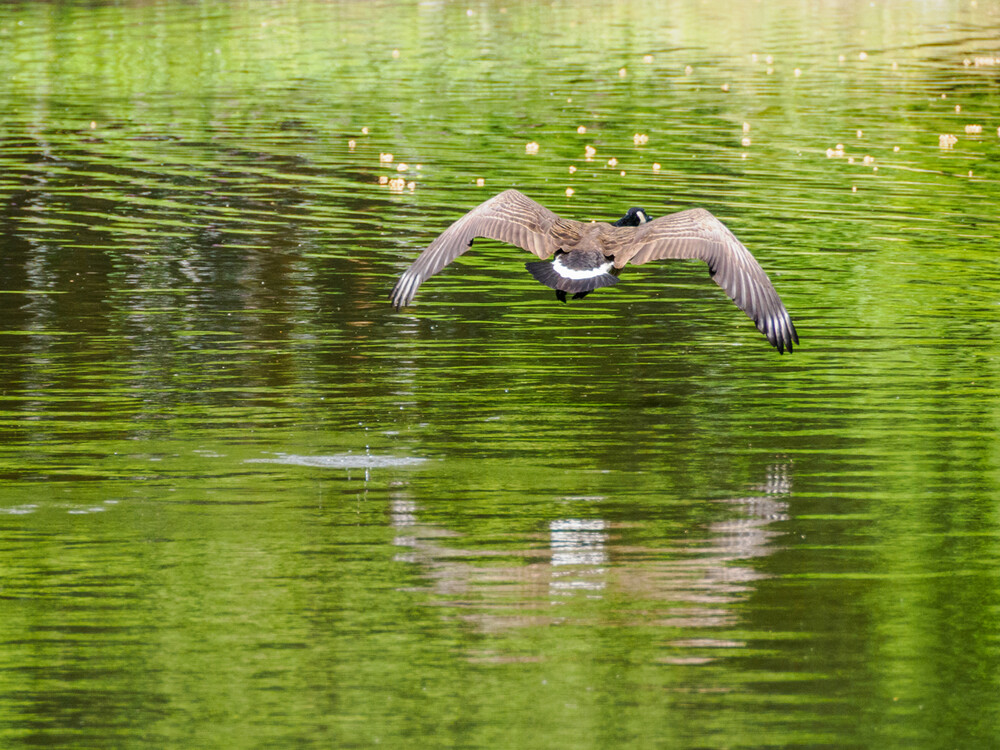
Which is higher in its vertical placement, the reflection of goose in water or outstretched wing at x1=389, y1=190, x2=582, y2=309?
outstretched wing at x1=389, y1=190, x2=582, y2=309

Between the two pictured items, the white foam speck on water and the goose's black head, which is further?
the goose's black head

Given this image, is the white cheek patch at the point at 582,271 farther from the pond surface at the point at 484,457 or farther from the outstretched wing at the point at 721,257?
the pond surface at the point at 484,457

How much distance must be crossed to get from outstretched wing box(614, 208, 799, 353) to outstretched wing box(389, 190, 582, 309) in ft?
1.83

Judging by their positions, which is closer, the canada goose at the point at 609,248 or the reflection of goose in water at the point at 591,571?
the reflection of goose in water at the point at 591,571

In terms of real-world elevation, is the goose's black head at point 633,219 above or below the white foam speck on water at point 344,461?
above

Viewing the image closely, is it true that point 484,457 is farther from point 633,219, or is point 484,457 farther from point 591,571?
point 633,219

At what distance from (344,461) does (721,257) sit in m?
2.87

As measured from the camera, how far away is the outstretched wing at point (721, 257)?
433 inches

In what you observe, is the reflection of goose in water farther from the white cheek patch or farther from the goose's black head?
the goose's black head

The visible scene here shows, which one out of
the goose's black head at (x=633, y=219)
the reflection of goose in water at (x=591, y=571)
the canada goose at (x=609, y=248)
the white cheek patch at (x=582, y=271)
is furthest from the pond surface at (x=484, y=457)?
the goose's black head at (x=633, y=219)

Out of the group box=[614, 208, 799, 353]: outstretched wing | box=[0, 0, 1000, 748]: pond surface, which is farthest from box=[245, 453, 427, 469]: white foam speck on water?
box=[614, 208, 799, 353]: outstretched wing

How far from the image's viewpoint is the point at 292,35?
159 ft

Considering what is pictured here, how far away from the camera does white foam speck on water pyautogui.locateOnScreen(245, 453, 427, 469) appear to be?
422 inches

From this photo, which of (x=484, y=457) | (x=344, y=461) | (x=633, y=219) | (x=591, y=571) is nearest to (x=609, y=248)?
(x=633, y=219)
